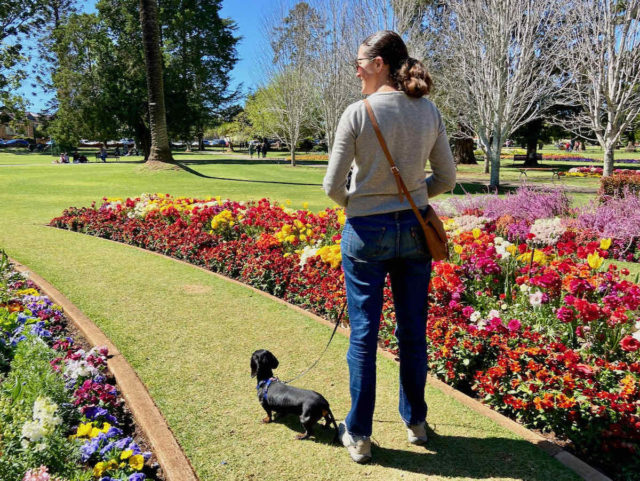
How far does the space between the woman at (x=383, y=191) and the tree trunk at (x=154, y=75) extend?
55.8ft

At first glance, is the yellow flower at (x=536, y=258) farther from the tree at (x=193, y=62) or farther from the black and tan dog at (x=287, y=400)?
the tree at (x=193, y=62)

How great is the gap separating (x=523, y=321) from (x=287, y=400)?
184 centimetres

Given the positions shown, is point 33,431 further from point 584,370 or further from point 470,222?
point 470,222

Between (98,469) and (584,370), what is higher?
(584,370)

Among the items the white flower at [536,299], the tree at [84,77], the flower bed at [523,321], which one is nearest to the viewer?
the flower bed at [523,321]

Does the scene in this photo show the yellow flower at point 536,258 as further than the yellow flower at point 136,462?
Yes

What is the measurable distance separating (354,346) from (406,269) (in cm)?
45

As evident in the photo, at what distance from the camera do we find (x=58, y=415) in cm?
250

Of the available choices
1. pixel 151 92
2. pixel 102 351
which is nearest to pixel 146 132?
pixel 151 92

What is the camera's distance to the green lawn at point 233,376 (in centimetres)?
259

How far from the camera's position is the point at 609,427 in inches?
101

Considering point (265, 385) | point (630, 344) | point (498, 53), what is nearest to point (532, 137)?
point (498, 53)

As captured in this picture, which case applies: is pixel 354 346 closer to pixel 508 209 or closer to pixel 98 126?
pixel 508 209

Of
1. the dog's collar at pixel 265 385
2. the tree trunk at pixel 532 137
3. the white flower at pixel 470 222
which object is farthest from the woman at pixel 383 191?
the tree trunk at pixel 532 137
